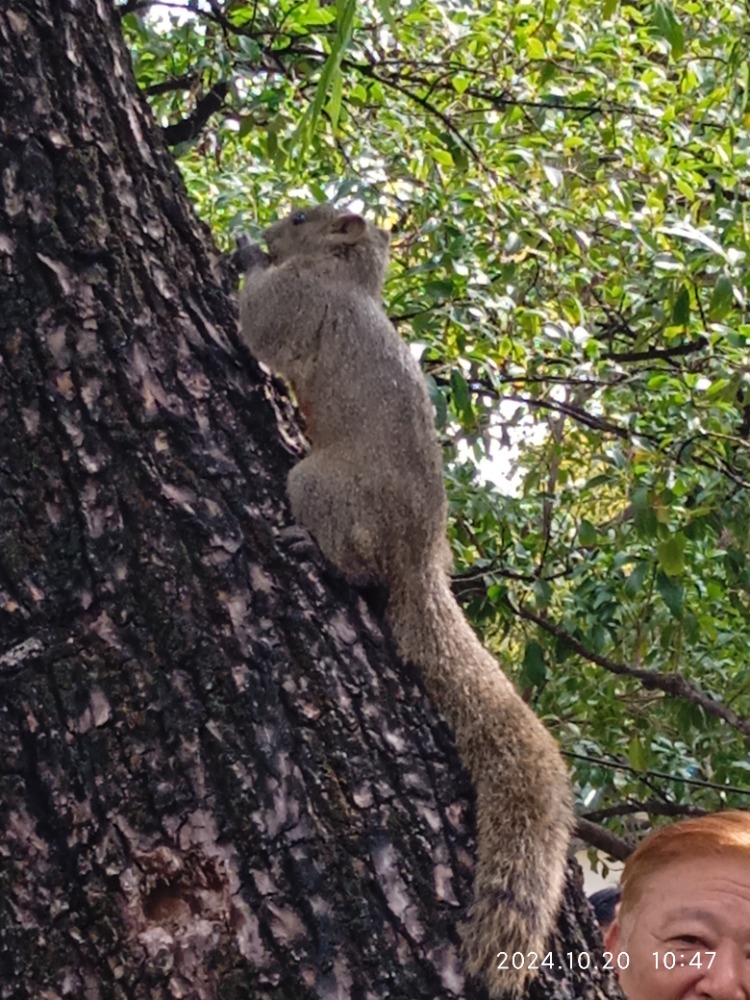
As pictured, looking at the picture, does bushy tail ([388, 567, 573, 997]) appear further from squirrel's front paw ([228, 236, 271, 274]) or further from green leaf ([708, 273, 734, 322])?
green leaf ([708, 273, 734, 322])

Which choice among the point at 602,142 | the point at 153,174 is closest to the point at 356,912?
the point at 153,174

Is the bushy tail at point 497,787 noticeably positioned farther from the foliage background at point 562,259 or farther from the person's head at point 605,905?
the person's head at point 605,905

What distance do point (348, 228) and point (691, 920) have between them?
2.49 m

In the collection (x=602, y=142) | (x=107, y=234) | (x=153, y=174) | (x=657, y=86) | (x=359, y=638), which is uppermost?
(x=657, y=86)

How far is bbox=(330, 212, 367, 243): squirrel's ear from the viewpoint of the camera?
4.00 meters

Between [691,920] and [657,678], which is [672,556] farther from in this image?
[691,920]

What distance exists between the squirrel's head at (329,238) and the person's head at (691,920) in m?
2.25

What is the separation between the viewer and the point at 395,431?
3.23 m

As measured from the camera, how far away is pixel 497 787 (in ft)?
6.71

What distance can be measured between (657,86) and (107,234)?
3.68 meters

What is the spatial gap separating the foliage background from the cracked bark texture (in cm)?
212

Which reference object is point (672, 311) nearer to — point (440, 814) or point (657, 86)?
point (657, 86)

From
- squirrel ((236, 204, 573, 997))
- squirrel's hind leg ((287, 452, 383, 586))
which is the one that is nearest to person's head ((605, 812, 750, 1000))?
squirrel ((236, 204, 573, 997))

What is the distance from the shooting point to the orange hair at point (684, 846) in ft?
7.12
